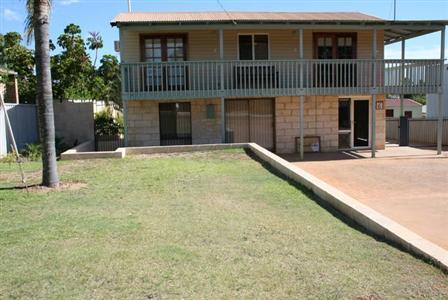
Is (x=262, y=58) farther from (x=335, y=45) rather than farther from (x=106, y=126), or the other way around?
(x=106, y=126)

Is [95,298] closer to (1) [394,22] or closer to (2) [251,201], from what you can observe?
(2) [251,201]

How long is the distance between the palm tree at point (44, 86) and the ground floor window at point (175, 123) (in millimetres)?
8441

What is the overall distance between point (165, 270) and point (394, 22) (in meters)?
14.9

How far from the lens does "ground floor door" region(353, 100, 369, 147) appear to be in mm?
19359

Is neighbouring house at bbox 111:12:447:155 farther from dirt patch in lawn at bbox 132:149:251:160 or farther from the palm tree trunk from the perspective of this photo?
the palm tree trunk

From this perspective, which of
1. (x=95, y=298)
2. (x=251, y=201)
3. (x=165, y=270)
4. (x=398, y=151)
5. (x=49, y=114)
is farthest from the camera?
(x=398, y=151)

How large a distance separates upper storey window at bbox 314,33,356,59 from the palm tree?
38.3 ft

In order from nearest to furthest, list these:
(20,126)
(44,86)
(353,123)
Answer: (44,86), (20,126), (353,123)

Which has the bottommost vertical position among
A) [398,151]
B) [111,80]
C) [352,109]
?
[398,151]

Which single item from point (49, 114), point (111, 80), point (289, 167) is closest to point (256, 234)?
point (289, 167)

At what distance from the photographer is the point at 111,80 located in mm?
35531

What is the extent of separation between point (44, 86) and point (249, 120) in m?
10.2

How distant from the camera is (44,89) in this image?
31.3 ft

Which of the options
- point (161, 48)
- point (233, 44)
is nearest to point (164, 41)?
point (161, 48)
